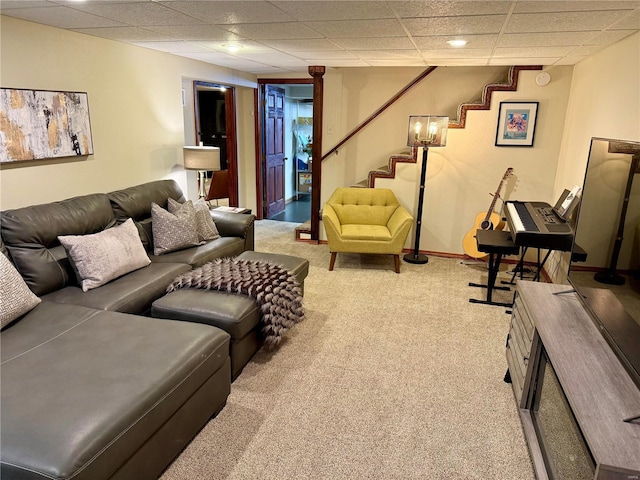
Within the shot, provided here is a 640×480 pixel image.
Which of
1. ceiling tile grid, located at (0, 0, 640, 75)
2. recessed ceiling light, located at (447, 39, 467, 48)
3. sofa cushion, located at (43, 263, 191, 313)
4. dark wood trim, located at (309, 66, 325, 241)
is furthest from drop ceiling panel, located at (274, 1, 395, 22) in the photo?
dark wood trim, located at (309, 66, 325, 241)

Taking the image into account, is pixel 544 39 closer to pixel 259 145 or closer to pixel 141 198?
pixel 141 198

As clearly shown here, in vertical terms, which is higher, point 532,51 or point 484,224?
point 532,51

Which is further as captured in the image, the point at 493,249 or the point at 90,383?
the point at 493,249

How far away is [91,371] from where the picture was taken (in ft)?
5.89

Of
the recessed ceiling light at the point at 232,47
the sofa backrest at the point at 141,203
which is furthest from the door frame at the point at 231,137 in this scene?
the sofa backrest at the point at 141,203

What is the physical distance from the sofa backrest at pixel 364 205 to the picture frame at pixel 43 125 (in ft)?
8.24

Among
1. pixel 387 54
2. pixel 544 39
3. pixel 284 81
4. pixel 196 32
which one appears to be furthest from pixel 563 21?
pixel 284 81

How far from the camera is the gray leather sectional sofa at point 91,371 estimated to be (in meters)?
1.46

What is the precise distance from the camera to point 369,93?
17.0 feet

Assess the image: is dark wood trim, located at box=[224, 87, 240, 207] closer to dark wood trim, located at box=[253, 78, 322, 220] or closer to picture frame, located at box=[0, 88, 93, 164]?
dark wood trim, located at box=[253, 78, 322, 220]

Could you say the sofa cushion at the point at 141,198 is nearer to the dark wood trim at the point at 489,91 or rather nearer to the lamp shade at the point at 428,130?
the lamp shade at the point at 428,130

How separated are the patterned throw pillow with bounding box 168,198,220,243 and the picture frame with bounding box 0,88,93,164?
2.52 ft

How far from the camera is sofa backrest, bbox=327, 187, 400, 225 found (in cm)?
488

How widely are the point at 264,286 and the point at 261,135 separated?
13.0 feet
